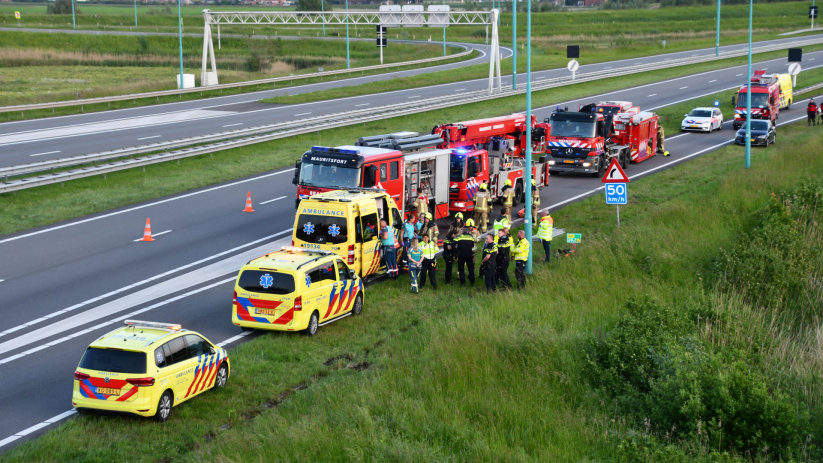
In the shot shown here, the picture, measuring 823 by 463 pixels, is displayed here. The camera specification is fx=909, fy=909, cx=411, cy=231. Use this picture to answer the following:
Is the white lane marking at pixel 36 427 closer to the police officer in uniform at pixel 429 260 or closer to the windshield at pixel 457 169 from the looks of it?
the police officer in uniform at pixel 429 260

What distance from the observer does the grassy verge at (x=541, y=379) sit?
42.1 feet

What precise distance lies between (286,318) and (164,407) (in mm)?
4347

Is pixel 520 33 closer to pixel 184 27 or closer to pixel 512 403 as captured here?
pixel 184 27

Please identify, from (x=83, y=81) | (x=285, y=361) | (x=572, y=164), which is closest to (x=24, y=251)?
(x=285, y=361)

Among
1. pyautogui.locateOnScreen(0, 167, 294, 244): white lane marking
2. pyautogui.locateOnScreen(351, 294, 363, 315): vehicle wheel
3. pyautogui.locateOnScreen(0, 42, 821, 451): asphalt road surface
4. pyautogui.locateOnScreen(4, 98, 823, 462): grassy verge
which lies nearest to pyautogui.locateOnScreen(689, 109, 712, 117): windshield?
pyautogui.locateOnScreen(0, 42, 821, 451): asphalt road surface

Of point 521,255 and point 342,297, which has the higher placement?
point 521,255

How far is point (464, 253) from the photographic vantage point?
75.3 feet

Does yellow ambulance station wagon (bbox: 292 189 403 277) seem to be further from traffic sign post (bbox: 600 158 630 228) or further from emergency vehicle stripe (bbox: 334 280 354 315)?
traffic sign post (bbox: 600 158 630 228)

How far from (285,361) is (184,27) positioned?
11286 cm

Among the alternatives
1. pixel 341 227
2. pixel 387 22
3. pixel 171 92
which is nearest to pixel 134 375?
pixel 341 227

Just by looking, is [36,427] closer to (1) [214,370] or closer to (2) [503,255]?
(1) [214,370]

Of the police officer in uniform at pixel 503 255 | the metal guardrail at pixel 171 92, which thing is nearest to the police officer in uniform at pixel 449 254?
the police officer in uniform at pixel 503 255

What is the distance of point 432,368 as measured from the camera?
1545 cm

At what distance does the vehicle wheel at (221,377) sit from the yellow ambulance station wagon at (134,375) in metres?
0.81
